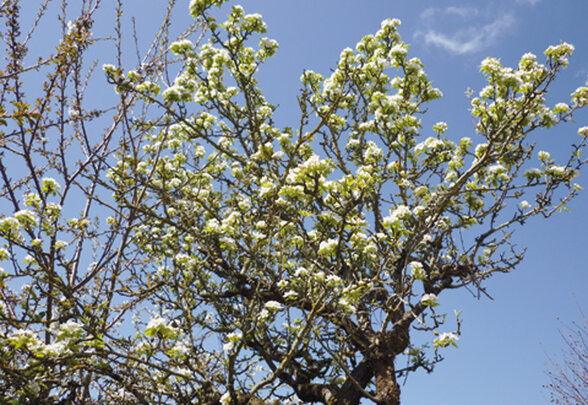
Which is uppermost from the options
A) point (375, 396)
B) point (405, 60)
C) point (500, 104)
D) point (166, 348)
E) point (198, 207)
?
point (405, 60)

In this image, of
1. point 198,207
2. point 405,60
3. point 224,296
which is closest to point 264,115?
point 198,207

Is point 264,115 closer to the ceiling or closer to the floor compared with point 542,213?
closer to the ceiling

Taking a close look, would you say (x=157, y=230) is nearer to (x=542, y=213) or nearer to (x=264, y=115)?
(x=264, y=115)

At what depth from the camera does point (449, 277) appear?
8656mm

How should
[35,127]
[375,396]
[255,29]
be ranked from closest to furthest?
[35,127], [375,396], [255,29]

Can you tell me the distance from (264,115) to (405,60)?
271cm

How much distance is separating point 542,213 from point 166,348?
6576 mm

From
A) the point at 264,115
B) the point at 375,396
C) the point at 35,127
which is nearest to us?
the point at 35,127

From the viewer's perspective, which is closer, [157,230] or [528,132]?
[528,132]

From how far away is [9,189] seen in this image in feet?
18.3

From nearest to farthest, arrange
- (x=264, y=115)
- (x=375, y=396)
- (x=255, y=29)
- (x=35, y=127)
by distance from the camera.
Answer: (x=35, y=127) < (x=375, y=396) < (x=255, y=29) < (x=264, y=115)

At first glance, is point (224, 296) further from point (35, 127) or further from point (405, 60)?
point (405, 60)

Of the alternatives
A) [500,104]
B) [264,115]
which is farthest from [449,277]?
[264,115]

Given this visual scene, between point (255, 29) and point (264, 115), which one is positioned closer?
point (255, 29)
